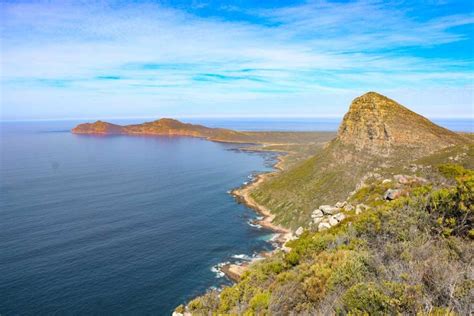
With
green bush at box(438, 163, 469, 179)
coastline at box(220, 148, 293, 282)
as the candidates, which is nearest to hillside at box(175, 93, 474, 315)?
green bush at box(438, 163, 469, 179)

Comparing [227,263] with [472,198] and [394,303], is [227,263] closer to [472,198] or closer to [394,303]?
[472,198]

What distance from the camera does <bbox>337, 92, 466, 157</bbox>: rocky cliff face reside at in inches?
3895

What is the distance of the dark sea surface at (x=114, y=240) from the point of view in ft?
164

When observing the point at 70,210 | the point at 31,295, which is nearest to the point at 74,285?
the point at 31,295

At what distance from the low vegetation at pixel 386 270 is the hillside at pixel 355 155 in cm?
5269

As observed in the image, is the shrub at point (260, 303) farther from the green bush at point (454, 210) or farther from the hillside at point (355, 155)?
the hillside at point (355, 155)

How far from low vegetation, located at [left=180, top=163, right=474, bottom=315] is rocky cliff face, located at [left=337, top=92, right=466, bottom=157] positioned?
234 ft

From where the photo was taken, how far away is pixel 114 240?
7069cm

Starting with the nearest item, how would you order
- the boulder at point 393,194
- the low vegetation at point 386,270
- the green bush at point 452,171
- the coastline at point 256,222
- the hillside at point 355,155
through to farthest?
the low vegetation at point 386,270
the boulder at point 393,194
the green bush at point 452,171
the coastline at point 256,222
the hillside at point 355,155

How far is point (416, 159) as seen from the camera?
301ft

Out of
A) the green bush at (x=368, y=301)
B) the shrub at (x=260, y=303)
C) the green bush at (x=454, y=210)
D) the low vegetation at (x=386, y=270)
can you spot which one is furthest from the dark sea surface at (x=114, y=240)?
the green bush at (x=368, y=301)

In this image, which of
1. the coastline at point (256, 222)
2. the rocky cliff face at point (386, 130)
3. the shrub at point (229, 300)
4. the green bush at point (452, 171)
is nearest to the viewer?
the shrub at point (229, 300)

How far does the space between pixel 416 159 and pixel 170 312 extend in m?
78.3

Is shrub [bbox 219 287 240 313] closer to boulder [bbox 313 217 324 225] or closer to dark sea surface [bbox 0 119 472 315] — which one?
dark sea surface [bbox 0 119 472 315]
